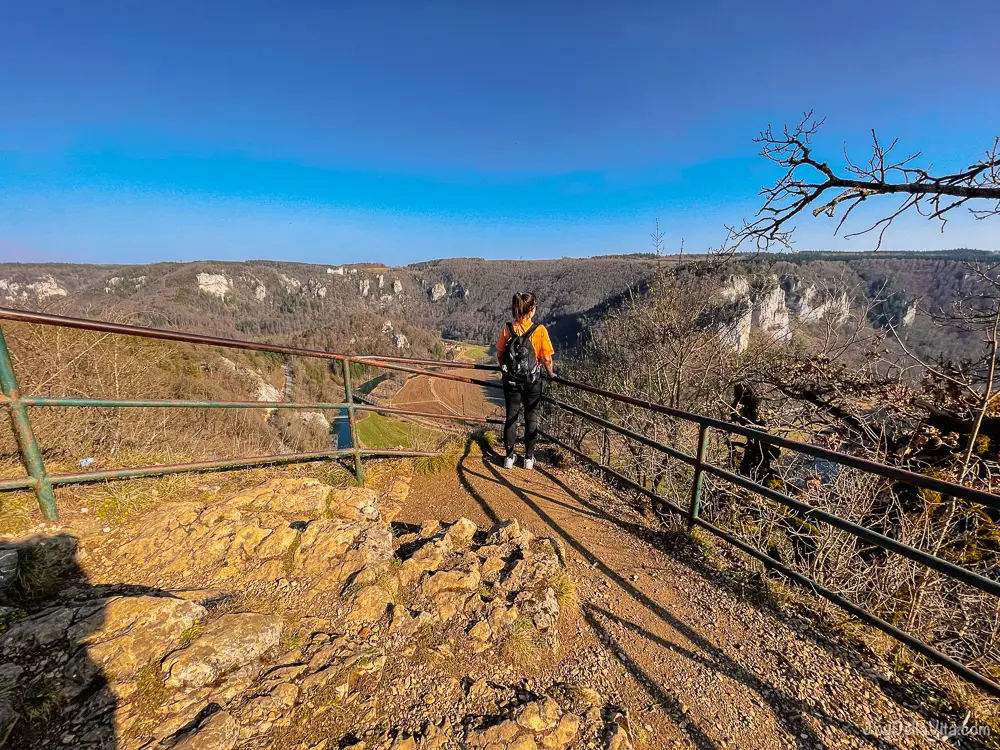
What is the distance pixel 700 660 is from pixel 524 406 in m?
2.54

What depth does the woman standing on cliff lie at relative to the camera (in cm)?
392

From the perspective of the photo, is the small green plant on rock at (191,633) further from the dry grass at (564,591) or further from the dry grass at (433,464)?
the dry grass at (433,464)

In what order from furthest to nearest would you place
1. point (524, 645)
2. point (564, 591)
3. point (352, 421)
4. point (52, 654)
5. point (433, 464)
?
1. point (433, 464)
2. point (352, 421)
3. point (564, 591)
4. point (524, 645)
5. point (52, 654)

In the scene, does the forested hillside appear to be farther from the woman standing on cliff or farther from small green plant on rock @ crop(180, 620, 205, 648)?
small green plant on rock @ crop(180, 620, 205, 648)

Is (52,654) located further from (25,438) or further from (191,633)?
(25,438)

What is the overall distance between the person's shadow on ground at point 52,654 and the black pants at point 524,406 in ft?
9.51

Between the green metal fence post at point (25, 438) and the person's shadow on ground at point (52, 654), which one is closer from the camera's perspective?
the person's shadow on ground at point (52, 654)

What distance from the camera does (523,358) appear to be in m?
3.92

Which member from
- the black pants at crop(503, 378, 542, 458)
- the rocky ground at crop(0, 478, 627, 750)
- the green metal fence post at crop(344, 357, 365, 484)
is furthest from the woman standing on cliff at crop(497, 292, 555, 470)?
the rocky ground at crop(0, 478, 627, 750)

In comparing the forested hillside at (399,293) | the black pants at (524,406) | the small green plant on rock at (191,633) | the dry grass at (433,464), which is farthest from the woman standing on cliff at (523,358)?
the forested hillside at (399,293)

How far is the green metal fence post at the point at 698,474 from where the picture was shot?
2.94 meters

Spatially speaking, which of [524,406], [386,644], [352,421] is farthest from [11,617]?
[524,406]

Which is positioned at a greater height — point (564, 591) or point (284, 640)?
point (284, 640)

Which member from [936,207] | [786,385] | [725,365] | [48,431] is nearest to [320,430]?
[48,431]
